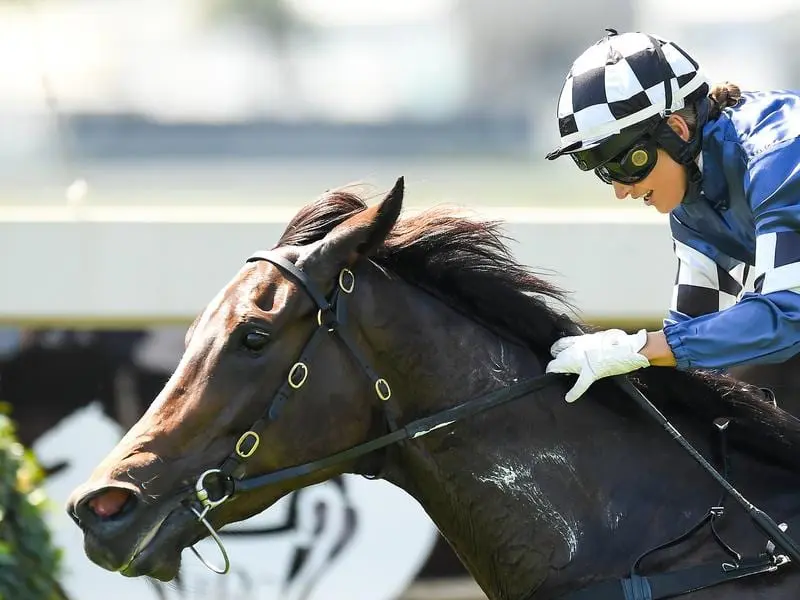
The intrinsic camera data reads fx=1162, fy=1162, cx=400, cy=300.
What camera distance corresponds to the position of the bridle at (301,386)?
2387 mm

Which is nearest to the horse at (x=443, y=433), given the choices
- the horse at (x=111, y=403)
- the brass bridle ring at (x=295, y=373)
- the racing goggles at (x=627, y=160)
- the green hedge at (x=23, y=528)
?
the brass bridle ring at (x=295, y=373)

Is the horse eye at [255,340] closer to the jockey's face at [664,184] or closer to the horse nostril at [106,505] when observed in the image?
the horse nostril at [106,505]

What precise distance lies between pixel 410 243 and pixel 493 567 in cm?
74

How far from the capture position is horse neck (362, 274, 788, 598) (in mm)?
2457

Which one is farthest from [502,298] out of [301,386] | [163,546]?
[163,546]

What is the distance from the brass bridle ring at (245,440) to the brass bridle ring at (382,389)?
0.28 metres

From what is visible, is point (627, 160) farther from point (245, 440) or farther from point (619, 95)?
point (245, 440)

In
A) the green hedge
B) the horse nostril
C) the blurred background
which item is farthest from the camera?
the blurred background

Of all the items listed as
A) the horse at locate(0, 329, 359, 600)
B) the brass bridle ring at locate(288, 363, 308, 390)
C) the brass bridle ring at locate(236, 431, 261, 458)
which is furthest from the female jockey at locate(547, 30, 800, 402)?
the horse at locate(0, 329, 359, 600)

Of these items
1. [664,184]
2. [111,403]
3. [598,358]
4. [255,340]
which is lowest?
[111,403]

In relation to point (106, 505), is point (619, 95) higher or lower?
higher

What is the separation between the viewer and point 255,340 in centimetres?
239

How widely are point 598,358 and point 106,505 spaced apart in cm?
106

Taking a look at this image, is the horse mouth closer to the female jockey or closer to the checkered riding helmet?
the female jockey
